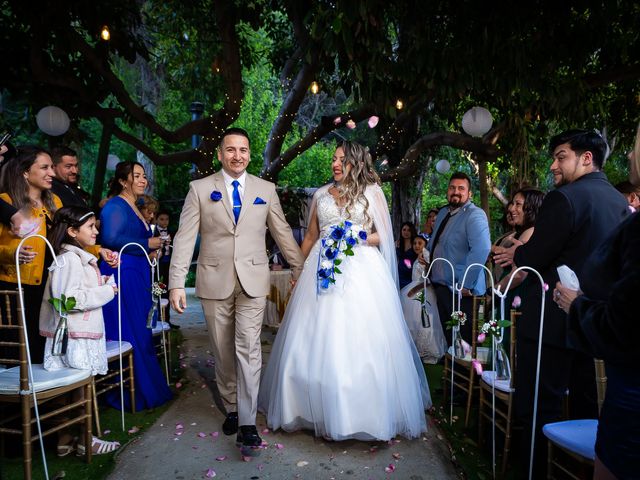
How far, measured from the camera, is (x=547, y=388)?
286 cm

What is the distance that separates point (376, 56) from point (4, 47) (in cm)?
526

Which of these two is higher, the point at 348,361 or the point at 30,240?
the point at 30,240

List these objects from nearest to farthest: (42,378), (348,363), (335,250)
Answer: (42,378), (348,363), (335,250)

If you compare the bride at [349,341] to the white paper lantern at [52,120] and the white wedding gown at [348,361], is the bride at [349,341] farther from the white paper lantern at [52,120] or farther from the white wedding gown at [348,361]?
the white paper lantern at [52,120]

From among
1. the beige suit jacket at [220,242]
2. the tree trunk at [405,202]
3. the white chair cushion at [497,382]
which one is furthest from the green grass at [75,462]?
the tree trunk at [405,202]

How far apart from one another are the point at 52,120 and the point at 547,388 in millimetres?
6946

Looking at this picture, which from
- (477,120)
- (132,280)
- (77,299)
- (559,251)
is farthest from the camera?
(477,120)

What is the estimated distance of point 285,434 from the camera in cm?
365

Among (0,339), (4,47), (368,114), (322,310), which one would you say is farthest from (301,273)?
(4,47)

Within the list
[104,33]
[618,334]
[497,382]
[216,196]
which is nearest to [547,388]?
[497,382]

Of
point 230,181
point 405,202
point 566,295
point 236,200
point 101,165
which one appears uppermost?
point 101,165

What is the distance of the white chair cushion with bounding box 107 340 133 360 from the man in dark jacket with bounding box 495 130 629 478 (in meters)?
2.70

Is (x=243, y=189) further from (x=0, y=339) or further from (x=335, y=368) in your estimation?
(x=0, y=339)

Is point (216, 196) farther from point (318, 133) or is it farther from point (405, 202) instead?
point (405, 202)
